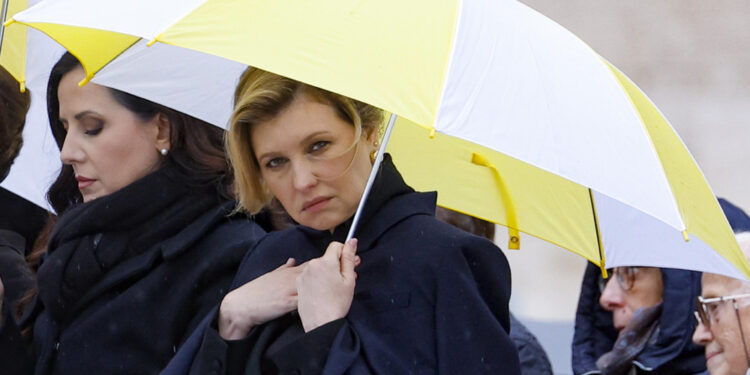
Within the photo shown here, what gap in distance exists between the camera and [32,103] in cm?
388

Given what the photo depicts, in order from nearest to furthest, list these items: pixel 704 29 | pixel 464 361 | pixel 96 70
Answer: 1. pixel 464 361
2. pixel 96 70
3. pixel 704 29

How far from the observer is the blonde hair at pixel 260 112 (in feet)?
9.30

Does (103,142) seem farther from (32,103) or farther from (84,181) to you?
(32,103)

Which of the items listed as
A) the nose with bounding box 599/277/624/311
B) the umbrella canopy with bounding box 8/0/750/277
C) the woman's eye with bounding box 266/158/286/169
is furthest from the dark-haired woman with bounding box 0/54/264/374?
the nose with bounding box 599/277/624/311

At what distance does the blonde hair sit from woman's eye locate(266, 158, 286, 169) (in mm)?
84

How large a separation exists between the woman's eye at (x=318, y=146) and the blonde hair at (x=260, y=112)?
0.21 feet

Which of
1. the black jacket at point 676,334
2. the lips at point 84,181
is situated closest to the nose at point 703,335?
the black jacket at point 676,334

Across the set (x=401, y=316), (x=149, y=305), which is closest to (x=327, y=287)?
(x=401, y=316)

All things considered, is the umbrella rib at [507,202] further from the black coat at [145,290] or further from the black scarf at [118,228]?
the black scarf at [118,228]

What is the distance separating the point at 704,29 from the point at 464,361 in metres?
6.01

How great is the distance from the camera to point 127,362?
332 centimetres

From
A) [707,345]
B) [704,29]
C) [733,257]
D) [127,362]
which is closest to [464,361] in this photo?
[733,257]

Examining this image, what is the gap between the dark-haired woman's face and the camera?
344cm

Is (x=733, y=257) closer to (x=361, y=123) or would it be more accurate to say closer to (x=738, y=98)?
(x=361, y=123)
